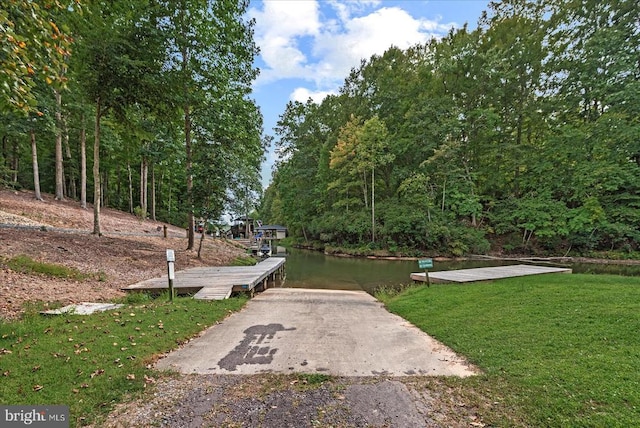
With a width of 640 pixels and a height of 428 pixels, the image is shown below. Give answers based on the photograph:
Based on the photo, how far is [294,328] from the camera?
186 inches

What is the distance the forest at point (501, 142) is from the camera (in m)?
18.7

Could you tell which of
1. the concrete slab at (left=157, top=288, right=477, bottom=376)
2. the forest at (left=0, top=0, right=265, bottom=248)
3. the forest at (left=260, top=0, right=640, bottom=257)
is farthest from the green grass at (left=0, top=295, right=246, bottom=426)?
the forest at (left=260, top=0, right=640, bottom=257)

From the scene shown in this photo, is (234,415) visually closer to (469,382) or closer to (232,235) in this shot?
(469,382)

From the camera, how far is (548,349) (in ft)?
11.3

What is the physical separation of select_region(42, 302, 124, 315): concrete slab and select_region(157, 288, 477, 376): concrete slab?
77.5 inches

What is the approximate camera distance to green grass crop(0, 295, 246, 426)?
245 centimetres

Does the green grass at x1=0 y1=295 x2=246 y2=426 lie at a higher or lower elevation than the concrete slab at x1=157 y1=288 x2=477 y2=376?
higher

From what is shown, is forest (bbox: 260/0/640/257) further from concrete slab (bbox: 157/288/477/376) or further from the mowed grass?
concrete slab (bbox: 157/288/477/376)

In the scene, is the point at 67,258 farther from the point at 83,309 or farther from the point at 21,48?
the point at 21,48

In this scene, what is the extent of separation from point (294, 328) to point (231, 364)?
1.55 metres

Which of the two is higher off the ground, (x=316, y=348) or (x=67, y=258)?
(x=67, y=258)

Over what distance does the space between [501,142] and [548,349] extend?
83.3ft

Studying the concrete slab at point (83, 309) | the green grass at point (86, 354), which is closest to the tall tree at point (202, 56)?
the concrete slab at point (83, 309)

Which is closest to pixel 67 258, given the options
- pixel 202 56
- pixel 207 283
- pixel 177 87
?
pixel 207 283
